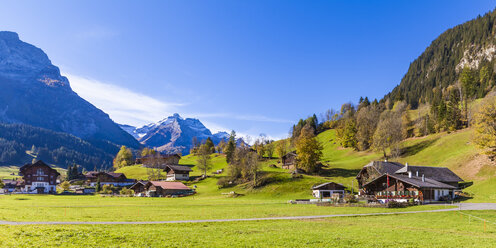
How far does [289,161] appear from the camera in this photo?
429ft

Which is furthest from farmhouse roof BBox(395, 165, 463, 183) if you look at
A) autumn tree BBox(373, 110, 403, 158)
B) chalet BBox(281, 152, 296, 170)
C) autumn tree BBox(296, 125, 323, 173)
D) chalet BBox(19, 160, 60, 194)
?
chalet BBox(19, 160, 60, 194)

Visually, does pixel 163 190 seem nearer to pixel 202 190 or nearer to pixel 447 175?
pixel 202 190

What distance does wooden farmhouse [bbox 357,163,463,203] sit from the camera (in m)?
62.0

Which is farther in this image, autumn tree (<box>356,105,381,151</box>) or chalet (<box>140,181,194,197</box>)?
autumn tree (<box>356,105,381,151</box>)

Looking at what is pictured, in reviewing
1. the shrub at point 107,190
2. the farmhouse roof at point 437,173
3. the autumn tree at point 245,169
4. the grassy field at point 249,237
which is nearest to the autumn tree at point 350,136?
the autumn tree at point 245,169

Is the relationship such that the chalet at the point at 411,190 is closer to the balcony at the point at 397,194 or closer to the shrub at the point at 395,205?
the balcony at the point at 397,194

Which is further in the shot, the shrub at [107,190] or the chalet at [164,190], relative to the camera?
the shrub at [107,190]

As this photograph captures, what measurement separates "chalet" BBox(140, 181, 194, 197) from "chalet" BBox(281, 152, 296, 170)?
141 feet

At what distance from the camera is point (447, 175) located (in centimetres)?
7756

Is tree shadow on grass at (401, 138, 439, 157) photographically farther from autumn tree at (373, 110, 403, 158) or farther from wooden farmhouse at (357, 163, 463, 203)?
wooden farmhouse at (357, 163, 463, 203)

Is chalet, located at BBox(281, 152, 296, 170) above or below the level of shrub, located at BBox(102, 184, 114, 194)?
above

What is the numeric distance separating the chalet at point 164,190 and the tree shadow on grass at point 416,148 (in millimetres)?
73452

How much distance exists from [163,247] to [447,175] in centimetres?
7827

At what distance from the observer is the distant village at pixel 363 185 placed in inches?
2484
